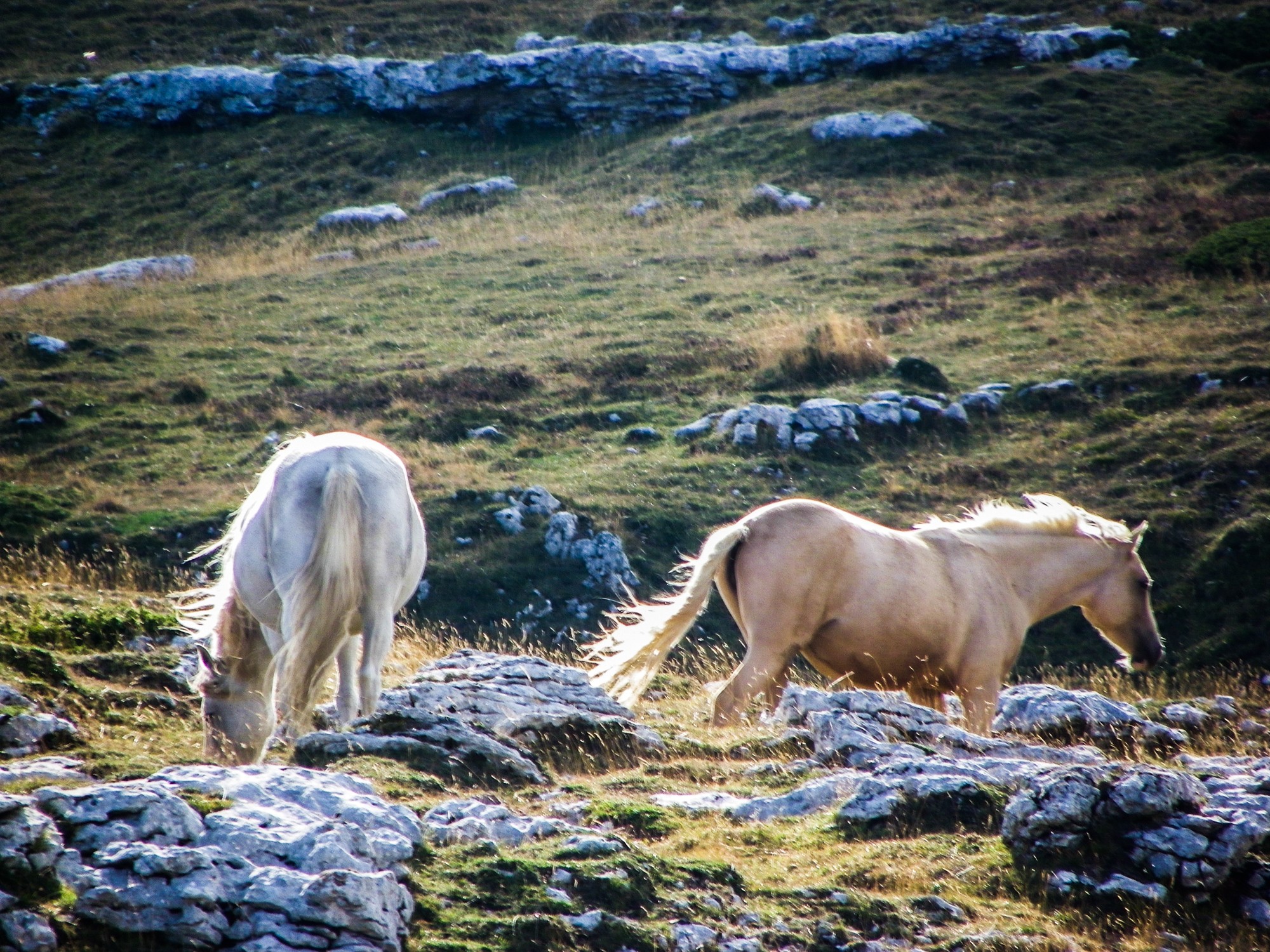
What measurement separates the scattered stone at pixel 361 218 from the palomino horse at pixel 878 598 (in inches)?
824

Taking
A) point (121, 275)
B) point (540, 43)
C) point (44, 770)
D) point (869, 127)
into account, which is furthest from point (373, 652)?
point (540, 43)

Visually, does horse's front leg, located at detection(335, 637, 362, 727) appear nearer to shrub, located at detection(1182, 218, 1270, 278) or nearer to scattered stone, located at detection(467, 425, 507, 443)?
scattered stone, located at detection(467, 425, 507, 443)

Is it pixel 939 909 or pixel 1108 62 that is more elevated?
pixel 1108 62

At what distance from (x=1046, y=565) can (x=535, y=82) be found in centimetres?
2857

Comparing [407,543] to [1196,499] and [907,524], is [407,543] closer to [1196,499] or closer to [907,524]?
[907,524]

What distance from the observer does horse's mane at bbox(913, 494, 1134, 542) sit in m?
9.26

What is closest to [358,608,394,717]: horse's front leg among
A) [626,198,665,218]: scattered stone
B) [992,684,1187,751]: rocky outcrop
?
[992,684,1187,751]: rocky outcrop

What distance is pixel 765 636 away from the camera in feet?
27.0

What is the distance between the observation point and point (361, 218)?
2722cm

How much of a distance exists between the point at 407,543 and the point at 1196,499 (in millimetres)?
10835

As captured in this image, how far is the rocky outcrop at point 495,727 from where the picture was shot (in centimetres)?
591

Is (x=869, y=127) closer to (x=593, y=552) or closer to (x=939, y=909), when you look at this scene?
(x=593, y=552)

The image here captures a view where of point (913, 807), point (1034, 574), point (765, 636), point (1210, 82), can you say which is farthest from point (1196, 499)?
point (1210, 82)

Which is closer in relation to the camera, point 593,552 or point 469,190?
point 593,552
